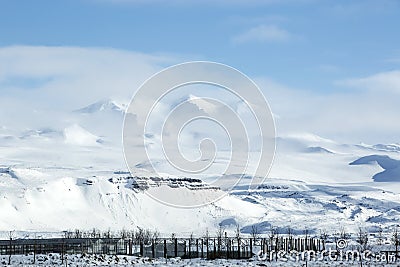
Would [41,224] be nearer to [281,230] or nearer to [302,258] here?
[281,230]

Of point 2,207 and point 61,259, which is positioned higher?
point 2,207

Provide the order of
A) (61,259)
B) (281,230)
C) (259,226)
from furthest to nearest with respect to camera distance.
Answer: (259,226), (281,230), (61,259)

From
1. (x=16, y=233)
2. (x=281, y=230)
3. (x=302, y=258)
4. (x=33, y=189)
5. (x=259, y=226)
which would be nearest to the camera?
(x=302, y=258)

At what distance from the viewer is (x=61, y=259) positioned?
1950 inches

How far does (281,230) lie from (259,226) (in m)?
14.7

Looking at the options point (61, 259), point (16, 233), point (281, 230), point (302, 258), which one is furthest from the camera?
point (281, 230)

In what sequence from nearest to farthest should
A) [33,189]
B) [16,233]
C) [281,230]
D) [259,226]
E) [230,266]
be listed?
[230,266], [16,233], [281,230], [259,226], [33,189]

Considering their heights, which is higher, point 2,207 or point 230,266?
point 2,207

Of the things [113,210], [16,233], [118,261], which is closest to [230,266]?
[118,261]

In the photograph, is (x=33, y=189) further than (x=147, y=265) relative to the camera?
Yes

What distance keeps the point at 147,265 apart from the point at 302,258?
15.0 metres

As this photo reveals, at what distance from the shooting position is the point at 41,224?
173 meters

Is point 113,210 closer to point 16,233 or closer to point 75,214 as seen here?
point 75,214

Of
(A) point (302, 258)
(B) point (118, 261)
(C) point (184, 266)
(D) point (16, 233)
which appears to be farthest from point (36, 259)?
(D) point (16, 233)
